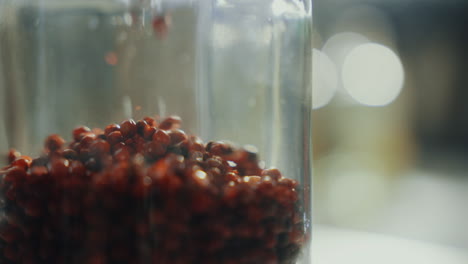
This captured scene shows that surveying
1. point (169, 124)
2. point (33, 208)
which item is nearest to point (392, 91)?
point (169, 124)

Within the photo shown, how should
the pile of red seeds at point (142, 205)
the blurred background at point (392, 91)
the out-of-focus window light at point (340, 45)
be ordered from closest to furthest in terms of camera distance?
the pile of red seeds at point (142, 205) < the blurred background at point (392, 91) < the out-of-focus window light at point (340, 45)

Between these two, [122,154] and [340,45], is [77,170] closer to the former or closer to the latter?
[122,154]

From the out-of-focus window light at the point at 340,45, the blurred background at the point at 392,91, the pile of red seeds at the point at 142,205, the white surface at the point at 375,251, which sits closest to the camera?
the pile of red seeds at the point at 142,205

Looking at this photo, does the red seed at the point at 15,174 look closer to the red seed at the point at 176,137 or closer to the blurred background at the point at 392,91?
the red seed at the point at 176,137

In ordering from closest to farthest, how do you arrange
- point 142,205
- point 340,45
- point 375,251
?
point 142,205 < point 375,251 < point 340,45

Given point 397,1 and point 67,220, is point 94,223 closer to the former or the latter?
point 67,220

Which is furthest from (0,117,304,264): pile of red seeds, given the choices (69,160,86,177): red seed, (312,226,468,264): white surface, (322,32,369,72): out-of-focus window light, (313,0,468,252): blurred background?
(322,32,369,72): out-of-focus window light

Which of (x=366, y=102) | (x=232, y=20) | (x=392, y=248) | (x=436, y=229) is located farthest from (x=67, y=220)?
(x=366, y=102)

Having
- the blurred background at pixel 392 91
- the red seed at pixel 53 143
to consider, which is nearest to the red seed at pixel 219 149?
the red seed at pixel 53 143
